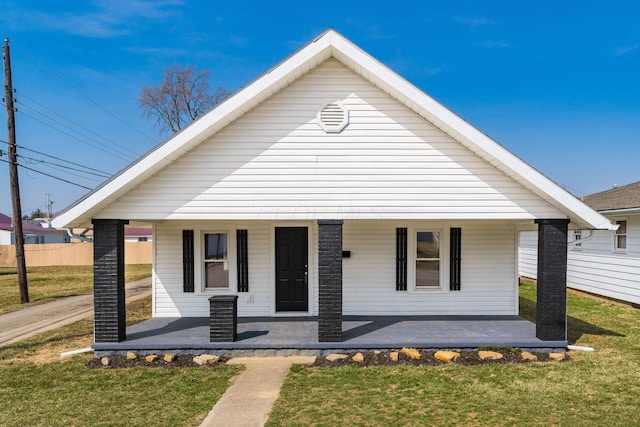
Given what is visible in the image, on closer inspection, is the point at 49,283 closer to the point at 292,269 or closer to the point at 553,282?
Result: the point at 292,269

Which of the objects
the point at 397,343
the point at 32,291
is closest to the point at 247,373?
the point at 397,343

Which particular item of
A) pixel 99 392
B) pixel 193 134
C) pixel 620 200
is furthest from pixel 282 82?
pixel 620 200

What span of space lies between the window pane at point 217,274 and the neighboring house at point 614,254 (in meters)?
10.6

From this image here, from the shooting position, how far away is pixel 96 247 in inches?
302

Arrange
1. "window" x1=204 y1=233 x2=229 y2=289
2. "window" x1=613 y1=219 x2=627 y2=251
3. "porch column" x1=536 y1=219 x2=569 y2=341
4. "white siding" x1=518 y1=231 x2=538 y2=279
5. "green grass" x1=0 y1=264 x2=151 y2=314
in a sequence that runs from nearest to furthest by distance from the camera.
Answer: "porch column" x1=536 y1=219 x2=569 y2=341 < "window" x1=204 y1=233 x2=229 y2=289 < "window" x1=613 y1=219 x2=627 y2=251 < "green grass" x1=0 y1=264 x2=151 y2=314 < "white siding" x1=518 y1=231 x2=538 y2=279

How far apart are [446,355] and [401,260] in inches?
121

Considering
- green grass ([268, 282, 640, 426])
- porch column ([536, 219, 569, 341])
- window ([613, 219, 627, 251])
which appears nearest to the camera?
green grass ([268, 282, 640, 426])

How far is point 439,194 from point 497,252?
11.5ft

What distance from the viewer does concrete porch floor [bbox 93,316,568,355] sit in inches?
301

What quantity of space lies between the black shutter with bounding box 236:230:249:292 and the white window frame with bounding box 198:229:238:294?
0.10m

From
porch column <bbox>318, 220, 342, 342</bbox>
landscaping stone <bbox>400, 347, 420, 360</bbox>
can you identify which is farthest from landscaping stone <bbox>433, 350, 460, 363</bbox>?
porch column <bbox>318, 220, 342, 342</bbox>

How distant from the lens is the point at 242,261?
9.95 meters

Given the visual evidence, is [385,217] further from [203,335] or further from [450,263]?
[203,335]

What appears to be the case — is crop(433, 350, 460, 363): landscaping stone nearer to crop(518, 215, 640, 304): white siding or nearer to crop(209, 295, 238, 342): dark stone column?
crop(209, 295, 238, 342): dark stone column
